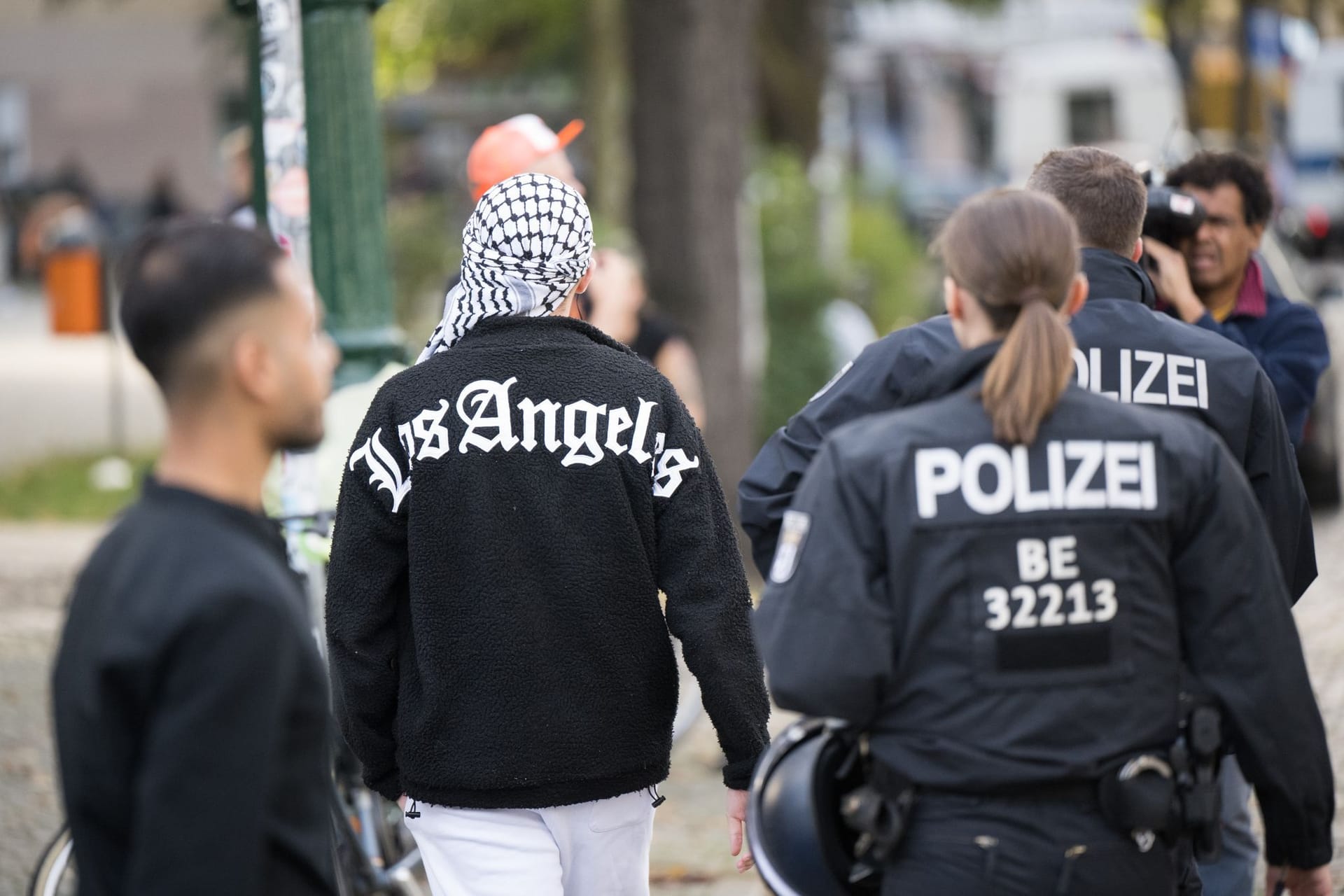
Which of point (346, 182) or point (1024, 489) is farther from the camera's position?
point (346, 182)

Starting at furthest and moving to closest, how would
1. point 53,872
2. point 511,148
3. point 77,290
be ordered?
point 77,290
point 511,148
point 53,872

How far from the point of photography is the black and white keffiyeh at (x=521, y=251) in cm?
324

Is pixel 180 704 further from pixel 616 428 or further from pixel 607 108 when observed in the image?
pixel 607 108

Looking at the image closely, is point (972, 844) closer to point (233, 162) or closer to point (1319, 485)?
point (233, 162)

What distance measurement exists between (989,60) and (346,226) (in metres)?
35.7

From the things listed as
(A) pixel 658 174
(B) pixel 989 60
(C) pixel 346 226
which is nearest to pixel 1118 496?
(C) pixel 346 226

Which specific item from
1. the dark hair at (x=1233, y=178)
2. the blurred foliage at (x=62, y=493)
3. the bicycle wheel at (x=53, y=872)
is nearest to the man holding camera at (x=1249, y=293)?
the dark hair at (x=1233, y=178)

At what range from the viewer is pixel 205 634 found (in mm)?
2109

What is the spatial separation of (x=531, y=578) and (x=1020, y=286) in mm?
1005

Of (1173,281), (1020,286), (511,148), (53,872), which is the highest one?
(511,148)

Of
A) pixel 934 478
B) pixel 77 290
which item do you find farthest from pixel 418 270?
pixel 934 478

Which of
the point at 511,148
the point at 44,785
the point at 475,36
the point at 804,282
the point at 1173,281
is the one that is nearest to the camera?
the point at 1173,281

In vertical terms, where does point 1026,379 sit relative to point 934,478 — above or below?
above

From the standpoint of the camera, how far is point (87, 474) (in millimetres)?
12961
